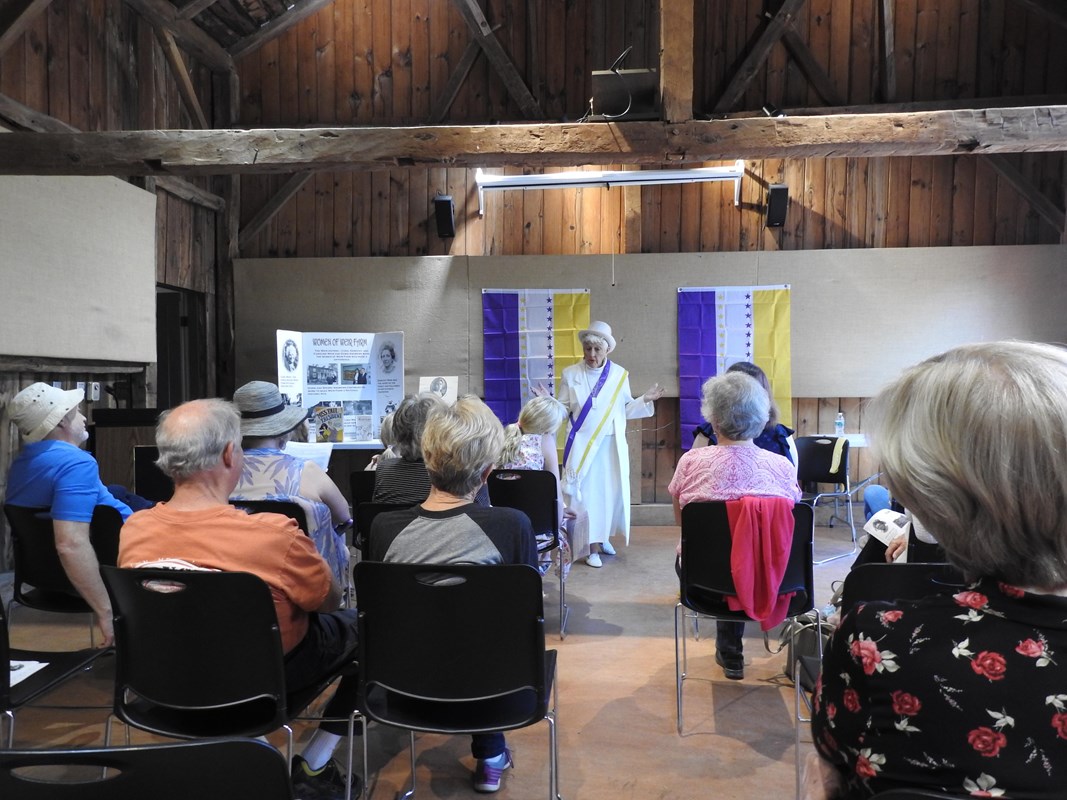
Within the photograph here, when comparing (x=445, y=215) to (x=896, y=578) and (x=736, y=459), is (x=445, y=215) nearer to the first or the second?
(x=736, y=459)

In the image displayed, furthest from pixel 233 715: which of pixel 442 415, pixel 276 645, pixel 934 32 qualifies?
pixel 934 32

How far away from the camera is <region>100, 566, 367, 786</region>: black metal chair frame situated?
1541mm

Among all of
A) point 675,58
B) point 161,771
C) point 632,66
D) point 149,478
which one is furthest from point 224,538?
point 632,66

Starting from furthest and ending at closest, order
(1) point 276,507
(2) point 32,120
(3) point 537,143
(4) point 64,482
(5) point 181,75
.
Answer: (5) point 181,75 → (2) point 32,120 → (3) point 537,143 → (4) point 64,482 → (1) point 276,507

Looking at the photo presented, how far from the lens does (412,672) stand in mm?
1664

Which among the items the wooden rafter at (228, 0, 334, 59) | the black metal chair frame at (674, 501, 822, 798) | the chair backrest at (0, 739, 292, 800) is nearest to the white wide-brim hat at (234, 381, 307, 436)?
the black metal chair frame at (674, 501, 822, 798)

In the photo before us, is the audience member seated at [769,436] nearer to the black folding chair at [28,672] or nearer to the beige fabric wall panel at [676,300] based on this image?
the black folding chair at [28,672]

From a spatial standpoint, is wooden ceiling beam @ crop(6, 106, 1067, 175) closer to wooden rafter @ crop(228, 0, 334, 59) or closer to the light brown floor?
the light brown floor

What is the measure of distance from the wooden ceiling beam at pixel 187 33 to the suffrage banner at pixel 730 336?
4.68 metres

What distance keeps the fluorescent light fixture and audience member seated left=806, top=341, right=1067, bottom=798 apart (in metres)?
5.39

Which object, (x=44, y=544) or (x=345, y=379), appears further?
(x=345, y=379)

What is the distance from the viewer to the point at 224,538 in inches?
65.9

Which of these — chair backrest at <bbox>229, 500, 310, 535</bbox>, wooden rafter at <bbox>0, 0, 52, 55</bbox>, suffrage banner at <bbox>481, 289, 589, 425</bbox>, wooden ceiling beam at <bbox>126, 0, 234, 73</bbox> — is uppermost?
wooden ceiling beam at <bbox>126, 0, 234, 73</bbox>

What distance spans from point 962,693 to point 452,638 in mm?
1107
